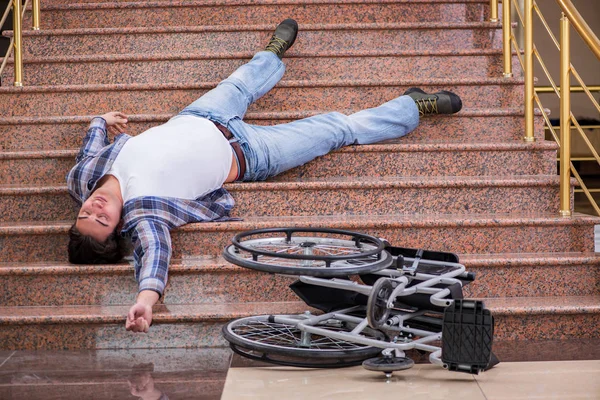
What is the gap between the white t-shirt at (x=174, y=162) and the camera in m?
3.27

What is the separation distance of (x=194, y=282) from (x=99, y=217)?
482mm

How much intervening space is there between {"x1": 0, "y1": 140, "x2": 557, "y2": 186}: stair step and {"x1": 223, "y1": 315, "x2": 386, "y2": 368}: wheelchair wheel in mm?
1248

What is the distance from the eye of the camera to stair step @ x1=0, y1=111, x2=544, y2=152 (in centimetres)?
404

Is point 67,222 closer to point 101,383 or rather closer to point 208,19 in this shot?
point 101,383

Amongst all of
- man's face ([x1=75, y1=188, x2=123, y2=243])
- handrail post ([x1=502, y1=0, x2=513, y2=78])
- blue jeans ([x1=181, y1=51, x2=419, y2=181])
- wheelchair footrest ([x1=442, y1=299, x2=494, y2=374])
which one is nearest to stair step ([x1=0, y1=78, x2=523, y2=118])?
handrail post ([x1=502, y1=0, x2=513, y2=78])

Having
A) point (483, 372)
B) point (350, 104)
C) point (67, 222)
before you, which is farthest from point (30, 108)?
point (483, 372)

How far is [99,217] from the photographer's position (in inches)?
122

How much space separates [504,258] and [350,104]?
4.93 feet

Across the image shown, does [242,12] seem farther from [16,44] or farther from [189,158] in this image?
[189,158]

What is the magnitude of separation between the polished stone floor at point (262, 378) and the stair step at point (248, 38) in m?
2.38

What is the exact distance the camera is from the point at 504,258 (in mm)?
3176

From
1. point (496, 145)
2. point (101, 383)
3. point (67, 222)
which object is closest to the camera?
point (101, 383)

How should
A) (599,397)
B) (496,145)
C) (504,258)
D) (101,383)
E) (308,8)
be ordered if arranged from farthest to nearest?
(308,8) → (496,145) → (504,258) → (101,383) → (599,397)

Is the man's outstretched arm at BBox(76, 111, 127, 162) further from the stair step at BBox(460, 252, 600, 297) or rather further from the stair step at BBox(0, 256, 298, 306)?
the stair step at BBox(460, 252, 600, 297)
